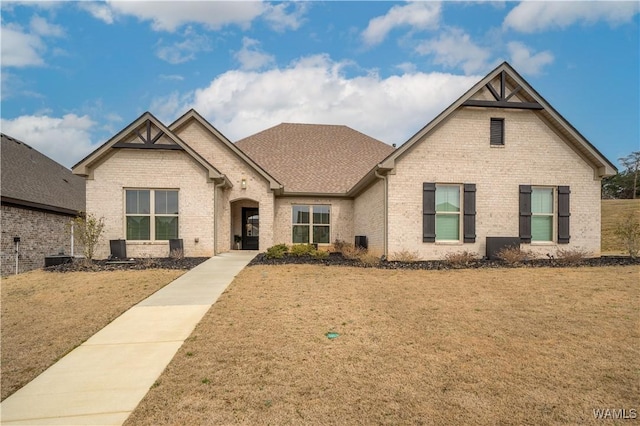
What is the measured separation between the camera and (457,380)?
517 cm

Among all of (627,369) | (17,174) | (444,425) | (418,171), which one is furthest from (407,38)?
(17,174)

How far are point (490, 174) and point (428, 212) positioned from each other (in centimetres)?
299

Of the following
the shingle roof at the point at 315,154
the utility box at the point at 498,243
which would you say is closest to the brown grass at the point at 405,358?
the utility box at the point at 498,243

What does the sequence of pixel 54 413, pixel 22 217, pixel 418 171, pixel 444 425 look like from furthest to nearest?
pixel 22 217 → pixel 418 171 → pixel 54 413 → pixel 444 425

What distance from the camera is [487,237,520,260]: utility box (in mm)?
14812

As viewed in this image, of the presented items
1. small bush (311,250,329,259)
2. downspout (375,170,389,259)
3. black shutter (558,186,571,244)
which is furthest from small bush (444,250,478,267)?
small bush (311,250,329,259)

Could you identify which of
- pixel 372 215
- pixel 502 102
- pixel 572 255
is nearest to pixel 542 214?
pixel 572 255

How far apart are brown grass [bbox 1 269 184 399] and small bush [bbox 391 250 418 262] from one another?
7.62 metres

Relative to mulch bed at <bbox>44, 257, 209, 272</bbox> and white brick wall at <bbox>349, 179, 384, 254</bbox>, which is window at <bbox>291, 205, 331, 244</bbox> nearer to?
white brick wall at <bbox>349, 179, 384, 254</bbox>

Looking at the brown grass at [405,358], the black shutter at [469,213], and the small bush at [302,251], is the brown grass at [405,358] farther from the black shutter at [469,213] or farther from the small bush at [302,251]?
the small bush at [302,251]

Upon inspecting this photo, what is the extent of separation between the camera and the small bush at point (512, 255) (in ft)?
45.9

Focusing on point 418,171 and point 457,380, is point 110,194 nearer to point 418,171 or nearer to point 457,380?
point 418,171

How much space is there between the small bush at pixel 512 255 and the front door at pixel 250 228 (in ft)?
41.3

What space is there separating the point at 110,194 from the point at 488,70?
52.2ft
